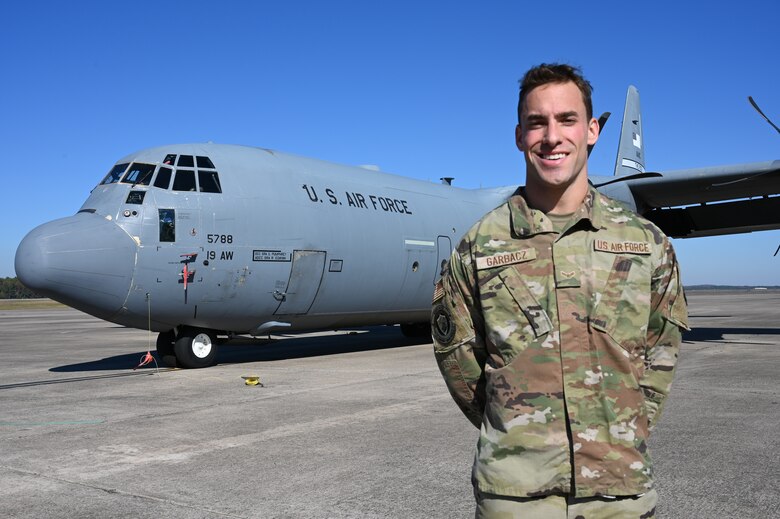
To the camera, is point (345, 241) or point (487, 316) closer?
point (487, 316)

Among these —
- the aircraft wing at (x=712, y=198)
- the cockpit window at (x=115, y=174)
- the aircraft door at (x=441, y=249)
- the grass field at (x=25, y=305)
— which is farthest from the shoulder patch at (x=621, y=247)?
the grass field at (x=25, y=305)

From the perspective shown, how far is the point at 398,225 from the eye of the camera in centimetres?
1561

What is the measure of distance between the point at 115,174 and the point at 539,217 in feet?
37.0

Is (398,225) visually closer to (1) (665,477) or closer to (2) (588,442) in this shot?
(1) (665,477)

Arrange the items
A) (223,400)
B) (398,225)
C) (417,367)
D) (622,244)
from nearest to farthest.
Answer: (622,244) → (223,400) → (417,367) → (398,225)

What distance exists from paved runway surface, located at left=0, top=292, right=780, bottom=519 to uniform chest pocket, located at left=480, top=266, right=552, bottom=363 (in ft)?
9.06

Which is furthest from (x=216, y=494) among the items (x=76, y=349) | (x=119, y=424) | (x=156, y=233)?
(x=76, y=349)

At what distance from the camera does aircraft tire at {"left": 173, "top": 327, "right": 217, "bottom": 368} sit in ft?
41.6

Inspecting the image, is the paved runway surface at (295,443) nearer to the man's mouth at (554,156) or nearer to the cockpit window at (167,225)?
the cockpit window at (167,225)

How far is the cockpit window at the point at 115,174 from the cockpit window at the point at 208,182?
1255 mm

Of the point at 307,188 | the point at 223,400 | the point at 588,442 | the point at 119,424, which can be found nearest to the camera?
the point at 588,442

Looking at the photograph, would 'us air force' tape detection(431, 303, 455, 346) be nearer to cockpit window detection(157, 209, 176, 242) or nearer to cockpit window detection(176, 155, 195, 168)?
cockpit window detection(157, 209, 176, 242)

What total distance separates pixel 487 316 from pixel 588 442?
1.61 ft

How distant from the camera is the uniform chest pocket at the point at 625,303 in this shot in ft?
7.49
